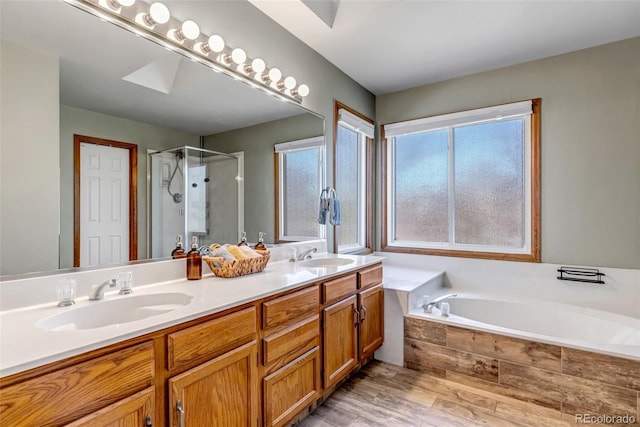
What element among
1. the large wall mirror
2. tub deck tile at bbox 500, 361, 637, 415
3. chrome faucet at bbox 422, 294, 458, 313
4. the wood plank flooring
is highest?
the large wall mirror

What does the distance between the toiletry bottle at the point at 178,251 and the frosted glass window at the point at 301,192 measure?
2.77 feet

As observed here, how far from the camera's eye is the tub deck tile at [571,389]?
6.10 ft

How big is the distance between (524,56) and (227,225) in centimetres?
281

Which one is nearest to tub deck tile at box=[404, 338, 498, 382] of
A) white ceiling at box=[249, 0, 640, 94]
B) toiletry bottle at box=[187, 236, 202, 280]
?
toiletry bottle at box=[187, 236, 202, 280]

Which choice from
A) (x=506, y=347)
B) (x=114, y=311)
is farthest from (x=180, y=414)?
(x=506, y=347)

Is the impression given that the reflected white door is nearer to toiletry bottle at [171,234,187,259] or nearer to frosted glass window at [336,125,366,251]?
toiletry bottle at [171,234,187,259]

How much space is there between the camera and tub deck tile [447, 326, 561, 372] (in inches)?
80.8

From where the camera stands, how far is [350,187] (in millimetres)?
3498

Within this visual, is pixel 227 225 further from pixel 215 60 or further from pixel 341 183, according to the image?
pixel 341 183

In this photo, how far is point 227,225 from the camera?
79.3 inches

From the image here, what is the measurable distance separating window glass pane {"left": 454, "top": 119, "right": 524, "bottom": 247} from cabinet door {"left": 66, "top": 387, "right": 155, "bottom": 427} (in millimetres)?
2998

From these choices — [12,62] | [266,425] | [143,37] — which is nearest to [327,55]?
[143,37]

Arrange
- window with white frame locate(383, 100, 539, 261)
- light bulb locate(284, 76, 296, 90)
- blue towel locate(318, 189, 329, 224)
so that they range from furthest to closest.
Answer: window with white frame locate(383, 100, 539, 261) < blue towel locate(318, 189, 329, 224) < light bulb locate(284, 76, 296, 90)

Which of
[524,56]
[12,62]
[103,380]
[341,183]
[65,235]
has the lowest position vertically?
[103,380]
